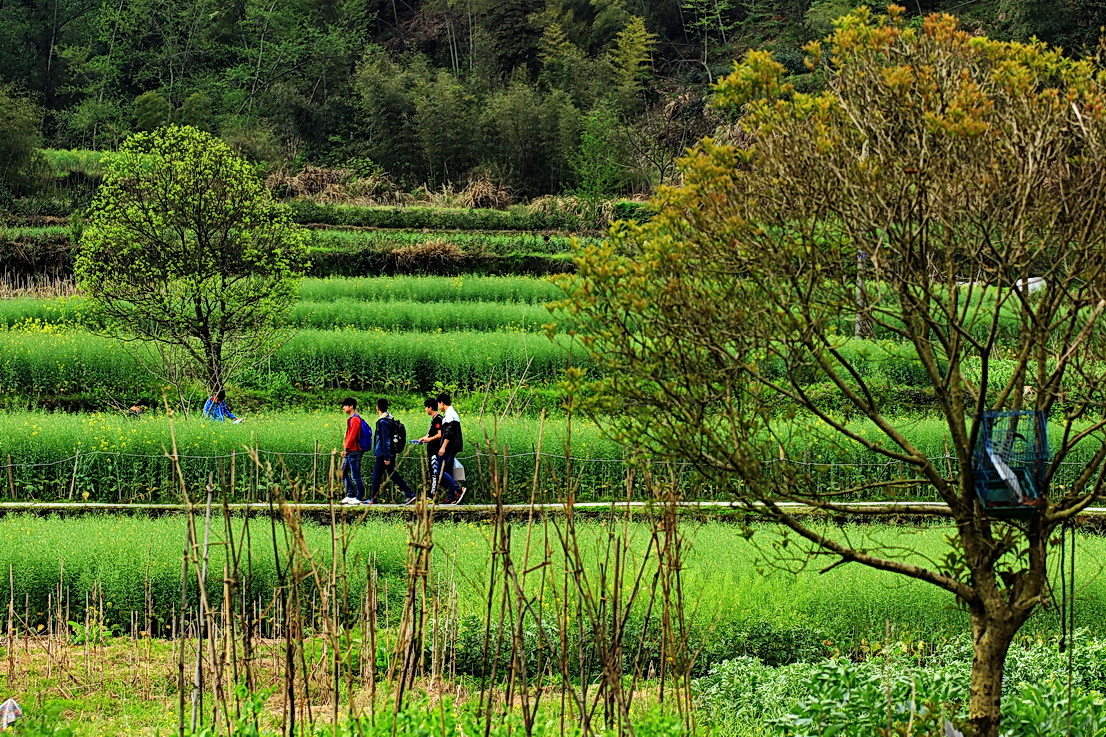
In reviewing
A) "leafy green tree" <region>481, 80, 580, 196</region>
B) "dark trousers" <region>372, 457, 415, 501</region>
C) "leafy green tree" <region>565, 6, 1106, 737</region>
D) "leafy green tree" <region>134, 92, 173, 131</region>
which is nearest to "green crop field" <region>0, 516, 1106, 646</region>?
"dark trousers" <region>372, 457, 415, 501</region>

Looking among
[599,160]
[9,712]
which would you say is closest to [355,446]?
[9,712]

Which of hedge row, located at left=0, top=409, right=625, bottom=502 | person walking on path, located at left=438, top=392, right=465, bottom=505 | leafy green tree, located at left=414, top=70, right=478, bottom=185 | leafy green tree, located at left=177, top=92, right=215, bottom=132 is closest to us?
person walking on path, located at left=438, top=392, right=465, bottom=505

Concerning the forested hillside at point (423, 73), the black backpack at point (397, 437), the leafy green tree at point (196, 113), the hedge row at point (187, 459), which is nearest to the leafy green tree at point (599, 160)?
the forested hillside at point (423, 73)

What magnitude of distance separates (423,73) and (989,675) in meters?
59.3

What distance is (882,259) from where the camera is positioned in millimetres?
6891

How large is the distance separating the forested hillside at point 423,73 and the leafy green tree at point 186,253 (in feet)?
82.1

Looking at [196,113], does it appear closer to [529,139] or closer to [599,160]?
[529,139]

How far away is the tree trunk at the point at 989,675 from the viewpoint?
22.8 ft

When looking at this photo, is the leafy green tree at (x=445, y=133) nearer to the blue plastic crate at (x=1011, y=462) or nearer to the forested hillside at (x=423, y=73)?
the forested hillside at (x=423, y=73)

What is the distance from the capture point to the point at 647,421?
7359mm

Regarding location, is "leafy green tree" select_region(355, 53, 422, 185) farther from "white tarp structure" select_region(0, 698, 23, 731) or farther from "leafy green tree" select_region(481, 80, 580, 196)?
"white tarp structure" select_region(0, 698, 23, 731)

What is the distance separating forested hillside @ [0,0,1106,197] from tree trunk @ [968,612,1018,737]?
1569 inches

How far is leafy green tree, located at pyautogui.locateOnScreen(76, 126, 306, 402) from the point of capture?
2159cm

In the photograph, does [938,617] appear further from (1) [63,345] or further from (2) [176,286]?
(1) [63,345]
